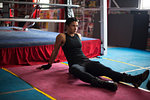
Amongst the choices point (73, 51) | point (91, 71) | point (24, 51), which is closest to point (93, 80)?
point (91, 71)

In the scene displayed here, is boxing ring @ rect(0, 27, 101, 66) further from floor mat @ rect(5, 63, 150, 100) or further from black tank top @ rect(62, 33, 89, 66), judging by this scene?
black tank top @ rect(62, 33, 89, 66)

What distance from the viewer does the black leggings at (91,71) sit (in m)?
2.27

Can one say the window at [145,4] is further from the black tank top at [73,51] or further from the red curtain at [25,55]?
the black tank top at [73,51]

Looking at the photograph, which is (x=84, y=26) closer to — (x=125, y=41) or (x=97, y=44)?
(x=125, y=41)

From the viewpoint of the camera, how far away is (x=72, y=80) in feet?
8.31

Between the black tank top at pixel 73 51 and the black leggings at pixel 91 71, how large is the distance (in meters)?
0.12

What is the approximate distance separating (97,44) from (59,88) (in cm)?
265

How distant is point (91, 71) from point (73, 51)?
39 centimetres

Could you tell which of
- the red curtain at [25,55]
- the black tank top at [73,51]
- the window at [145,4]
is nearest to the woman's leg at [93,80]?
the black tank top at [73,51]

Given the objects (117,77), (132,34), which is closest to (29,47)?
(117,77)

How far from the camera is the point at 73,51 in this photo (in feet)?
8.77

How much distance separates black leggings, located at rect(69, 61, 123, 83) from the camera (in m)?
2.27

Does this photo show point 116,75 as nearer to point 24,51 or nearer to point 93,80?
point 93,80

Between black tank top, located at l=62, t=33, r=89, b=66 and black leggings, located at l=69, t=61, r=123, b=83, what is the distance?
12cm
